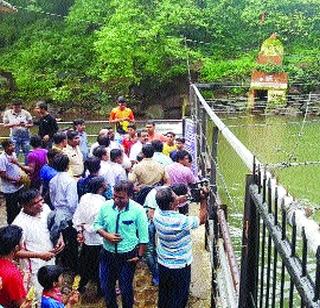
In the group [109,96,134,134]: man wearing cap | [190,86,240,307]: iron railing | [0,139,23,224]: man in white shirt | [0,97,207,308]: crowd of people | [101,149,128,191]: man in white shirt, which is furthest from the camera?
[109,96,134,134]: man wearing cap

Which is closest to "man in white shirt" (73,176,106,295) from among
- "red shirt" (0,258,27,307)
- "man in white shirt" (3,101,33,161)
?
"red shirt" (0,258,27,307)

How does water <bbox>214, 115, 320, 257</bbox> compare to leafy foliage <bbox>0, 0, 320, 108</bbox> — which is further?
leafy foliage <bbox>0, 0, 320, 108</bbox>

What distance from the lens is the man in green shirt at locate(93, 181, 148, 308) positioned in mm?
4141

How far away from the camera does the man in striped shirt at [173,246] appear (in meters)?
3.92

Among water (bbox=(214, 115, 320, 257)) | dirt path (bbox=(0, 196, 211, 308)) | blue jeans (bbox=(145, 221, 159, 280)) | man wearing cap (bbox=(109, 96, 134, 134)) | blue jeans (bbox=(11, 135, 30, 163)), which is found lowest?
water (bbox=(214, 115, 320, 257))

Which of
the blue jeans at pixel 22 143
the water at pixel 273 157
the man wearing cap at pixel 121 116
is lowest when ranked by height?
the water at pixel 273 157

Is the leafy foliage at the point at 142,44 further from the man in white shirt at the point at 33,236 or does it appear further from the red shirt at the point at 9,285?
the red shirt at the point at 9,285

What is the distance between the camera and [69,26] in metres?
23.4

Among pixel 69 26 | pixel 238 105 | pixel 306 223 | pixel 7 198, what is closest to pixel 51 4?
pixel 69 26

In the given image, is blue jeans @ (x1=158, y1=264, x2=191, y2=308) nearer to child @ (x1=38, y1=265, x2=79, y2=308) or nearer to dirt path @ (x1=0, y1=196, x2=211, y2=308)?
dirt path @ (x1=0, y1=196, x2=211, y2=308)

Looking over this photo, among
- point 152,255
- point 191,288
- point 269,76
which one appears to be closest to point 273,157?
point 191,288

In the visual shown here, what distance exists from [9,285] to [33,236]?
80 centimetres

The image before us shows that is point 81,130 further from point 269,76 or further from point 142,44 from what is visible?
point 269,76

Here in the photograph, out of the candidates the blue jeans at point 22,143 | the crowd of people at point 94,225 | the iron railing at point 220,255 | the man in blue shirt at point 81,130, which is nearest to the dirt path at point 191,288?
the crowd of people at point 94,225
